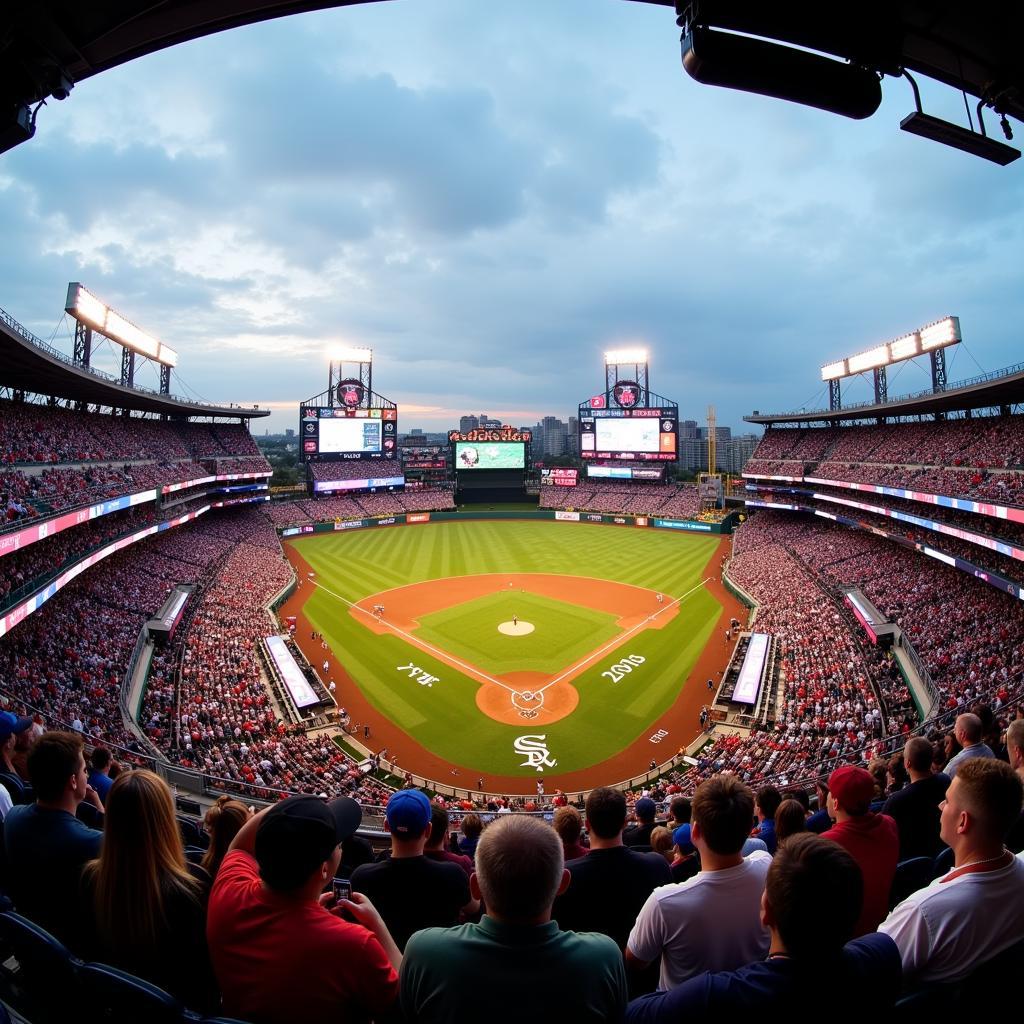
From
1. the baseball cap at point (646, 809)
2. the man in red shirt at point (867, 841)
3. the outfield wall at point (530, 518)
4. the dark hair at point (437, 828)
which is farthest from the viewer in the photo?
the outfield wall at point (530, 518)

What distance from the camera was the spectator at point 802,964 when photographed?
2127mm

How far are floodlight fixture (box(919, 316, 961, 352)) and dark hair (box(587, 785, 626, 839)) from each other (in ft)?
149

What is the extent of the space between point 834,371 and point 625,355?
1106 inches

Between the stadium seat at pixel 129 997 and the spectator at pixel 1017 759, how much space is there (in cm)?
609

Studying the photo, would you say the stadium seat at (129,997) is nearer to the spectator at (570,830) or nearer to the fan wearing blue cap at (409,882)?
the fan wearing blue cap at (409,882)

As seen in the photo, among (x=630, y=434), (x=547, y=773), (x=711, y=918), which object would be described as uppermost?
(x=630, y=434)

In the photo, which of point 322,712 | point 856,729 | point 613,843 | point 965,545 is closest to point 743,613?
point 965,545

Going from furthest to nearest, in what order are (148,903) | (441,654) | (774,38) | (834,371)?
(834,371) → (441,654) → (774,38) → (148,903)

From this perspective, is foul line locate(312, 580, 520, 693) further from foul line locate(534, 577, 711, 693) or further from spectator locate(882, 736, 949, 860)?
spectator locate(882, 736, 949, 860)

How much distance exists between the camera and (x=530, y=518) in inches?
2876

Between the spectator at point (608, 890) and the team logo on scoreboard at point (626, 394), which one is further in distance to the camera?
the team logo on scoreboard at point (626, 394)

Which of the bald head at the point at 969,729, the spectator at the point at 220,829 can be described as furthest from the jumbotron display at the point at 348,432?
the bald head at the point at 969,729

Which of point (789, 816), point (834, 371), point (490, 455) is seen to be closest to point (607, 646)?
point (789, 816)

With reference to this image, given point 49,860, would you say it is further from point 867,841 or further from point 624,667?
point 624,667
